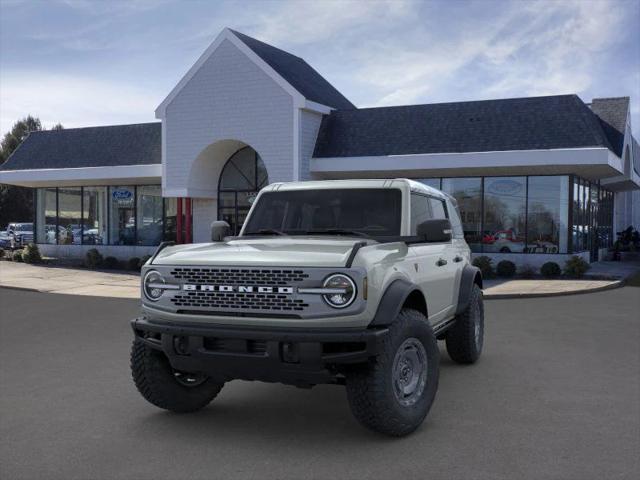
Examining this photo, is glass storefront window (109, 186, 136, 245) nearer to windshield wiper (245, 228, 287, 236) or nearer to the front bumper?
windshield wiper (245, 228, 287, 236)

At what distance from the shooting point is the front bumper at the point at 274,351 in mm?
4699

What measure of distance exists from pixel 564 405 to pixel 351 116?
59.9 feet

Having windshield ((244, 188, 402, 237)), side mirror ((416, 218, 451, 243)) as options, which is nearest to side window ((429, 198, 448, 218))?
windshield ((244, 188, 402, 237))

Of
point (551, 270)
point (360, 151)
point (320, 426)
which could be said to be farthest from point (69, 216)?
point (320, 426)

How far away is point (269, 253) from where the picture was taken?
5.19 metres

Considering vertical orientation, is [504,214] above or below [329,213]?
above

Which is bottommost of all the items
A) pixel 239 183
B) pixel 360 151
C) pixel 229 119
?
pixel 239 183

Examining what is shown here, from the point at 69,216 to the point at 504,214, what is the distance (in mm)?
18925

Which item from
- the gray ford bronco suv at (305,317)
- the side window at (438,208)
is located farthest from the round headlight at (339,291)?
the side window at (438,208)

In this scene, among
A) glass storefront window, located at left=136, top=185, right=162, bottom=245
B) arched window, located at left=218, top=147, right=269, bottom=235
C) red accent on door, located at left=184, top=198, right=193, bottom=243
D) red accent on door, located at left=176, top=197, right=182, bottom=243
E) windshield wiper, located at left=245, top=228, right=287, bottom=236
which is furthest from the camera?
glass storefront window, located at left=136, top=185, right=162, bottom=245

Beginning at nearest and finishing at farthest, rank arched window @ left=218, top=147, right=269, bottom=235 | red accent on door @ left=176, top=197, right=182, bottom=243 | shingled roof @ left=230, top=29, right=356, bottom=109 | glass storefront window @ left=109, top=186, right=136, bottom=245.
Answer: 1. shingled roof @ left=230, top=29, right=356, bottom=109
2. red accent on door @ left=176, top=197, right=182, bottom=243
3. arched window @ left=218, top=147, right=269, bottom=235
4. glass storefront window @ left=109, top=186, right=136, bottom=245

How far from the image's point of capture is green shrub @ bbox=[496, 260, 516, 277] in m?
20.9

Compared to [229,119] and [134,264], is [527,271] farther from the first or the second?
[134,264]

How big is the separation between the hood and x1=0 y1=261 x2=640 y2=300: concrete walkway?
10.5 m
